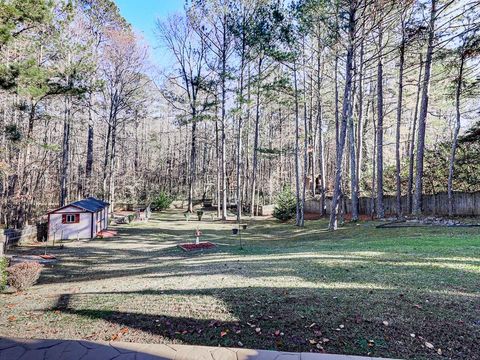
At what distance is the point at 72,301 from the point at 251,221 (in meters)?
17.2

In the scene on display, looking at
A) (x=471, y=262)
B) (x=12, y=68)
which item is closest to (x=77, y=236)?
(x=12, y=68)

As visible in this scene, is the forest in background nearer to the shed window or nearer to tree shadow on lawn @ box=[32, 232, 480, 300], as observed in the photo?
the shed window

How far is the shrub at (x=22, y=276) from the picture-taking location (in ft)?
20.8

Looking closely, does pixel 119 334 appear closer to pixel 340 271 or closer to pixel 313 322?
pixel 313 322

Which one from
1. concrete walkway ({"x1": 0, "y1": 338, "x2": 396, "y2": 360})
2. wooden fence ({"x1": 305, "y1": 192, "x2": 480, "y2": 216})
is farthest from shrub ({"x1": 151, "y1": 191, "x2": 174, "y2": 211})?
concrete walkway ({"x1": 0, "y1": 338, "x2": 396, "y2": 360})

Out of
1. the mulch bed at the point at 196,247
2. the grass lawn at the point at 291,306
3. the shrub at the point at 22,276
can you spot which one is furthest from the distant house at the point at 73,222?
the shrub at the point at 22,276

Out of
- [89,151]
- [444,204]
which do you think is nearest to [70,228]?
[89,151]

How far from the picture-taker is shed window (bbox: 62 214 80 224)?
15.5 metres

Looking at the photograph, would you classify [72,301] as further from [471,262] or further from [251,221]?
[251,221]

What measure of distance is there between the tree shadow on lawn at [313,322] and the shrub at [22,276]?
236 centimetres

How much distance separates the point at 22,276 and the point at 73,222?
10169mm

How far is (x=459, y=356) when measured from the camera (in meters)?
3.09

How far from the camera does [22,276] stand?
6355 millimetres

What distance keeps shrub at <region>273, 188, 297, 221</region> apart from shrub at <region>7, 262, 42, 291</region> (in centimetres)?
1580
